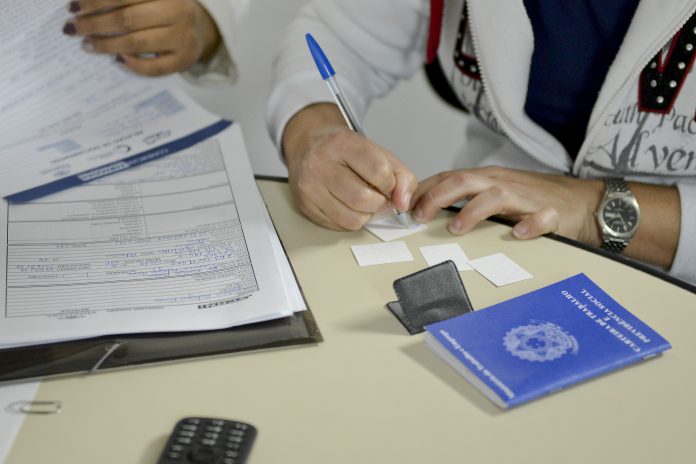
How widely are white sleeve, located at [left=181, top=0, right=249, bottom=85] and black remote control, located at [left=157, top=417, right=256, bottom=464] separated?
74cm

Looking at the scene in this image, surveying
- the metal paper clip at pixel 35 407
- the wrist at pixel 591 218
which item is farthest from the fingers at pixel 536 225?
the metal paper clip at pixel 35 407

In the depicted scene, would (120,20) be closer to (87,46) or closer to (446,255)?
(87,46)

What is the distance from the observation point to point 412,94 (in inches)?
64.4

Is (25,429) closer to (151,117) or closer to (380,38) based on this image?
(151,117)

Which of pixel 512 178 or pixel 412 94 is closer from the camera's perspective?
pixel 512 178

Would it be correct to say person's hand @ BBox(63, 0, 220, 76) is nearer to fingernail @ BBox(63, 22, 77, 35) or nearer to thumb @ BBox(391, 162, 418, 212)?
fingernail @ BBox(63, 22, 77, 35)

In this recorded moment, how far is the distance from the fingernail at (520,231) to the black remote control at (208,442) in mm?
387

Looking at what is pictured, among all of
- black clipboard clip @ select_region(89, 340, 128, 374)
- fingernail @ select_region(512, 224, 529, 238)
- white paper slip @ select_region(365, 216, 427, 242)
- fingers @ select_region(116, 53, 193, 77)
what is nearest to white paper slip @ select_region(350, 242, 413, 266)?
white paper slip @ select_region(365, 216, 427, 242)

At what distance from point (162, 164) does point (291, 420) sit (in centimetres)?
46

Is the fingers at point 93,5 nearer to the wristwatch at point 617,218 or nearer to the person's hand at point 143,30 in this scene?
the person's hand at point 143,30

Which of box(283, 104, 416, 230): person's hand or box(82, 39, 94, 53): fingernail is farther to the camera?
box(82, 39, 94, 53): fingernail

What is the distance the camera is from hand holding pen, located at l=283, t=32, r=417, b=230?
2.54ft

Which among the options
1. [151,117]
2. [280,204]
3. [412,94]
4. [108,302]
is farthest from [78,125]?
[412,94]

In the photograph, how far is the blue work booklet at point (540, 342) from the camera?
22.8 inches
